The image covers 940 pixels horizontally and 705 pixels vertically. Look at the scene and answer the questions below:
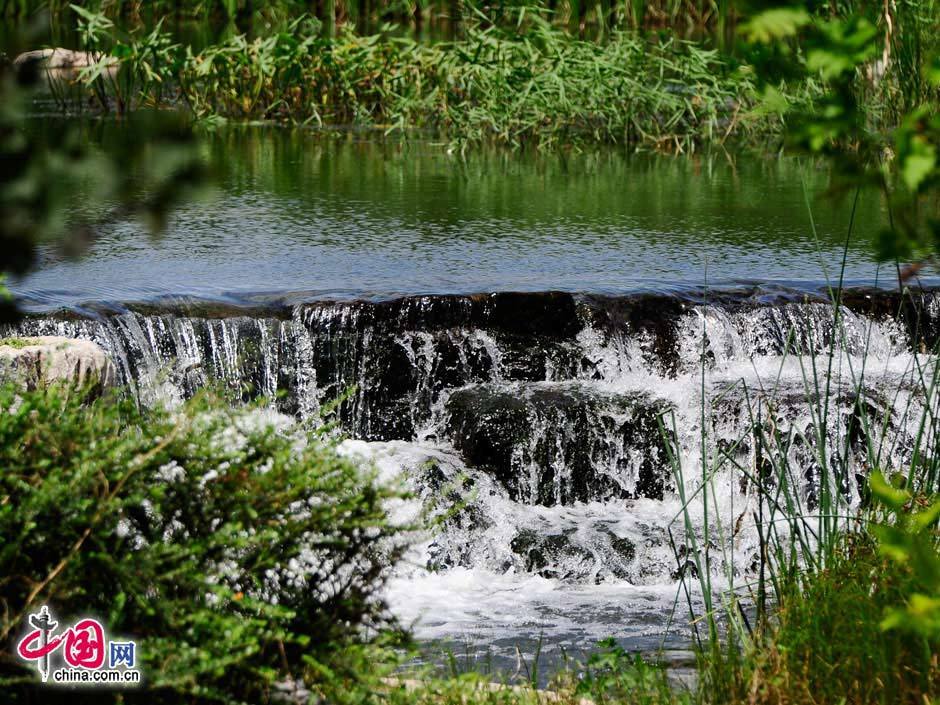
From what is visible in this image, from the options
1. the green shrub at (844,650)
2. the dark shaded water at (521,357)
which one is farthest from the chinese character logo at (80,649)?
the dark shaded water at (521,357)

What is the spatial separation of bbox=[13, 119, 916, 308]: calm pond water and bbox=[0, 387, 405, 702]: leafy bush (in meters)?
2.86

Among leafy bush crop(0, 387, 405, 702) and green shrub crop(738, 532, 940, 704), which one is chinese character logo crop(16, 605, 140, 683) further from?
green shrub crop(738, 532, 940, 704)

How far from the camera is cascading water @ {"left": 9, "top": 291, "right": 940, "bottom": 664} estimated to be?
4.63 m

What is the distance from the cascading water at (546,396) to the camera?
4.63m

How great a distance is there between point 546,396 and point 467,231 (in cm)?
179

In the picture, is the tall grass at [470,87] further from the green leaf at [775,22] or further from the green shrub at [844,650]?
the green leaf at [775,22]

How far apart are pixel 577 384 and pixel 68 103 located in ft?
21.8

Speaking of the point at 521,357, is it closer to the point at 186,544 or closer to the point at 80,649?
the point at 186,544

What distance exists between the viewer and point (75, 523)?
1967 millimetres

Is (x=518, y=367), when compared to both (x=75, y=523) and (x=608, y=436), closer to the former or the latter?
(x=608, y=436)

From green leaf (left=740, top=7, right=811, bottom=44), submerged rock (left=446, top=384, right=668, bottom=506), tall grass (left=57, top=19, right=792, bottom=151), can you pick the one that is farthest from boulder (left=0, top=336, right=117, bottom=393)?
tall grass (left=57, top=19, right=792, bottom=151)

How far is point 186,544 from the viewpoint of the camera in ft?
6.80

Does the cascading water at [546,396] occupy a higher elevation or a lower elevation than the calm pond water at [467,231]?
lower

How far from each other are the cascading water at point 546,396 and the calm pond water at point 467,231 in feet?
0.69
